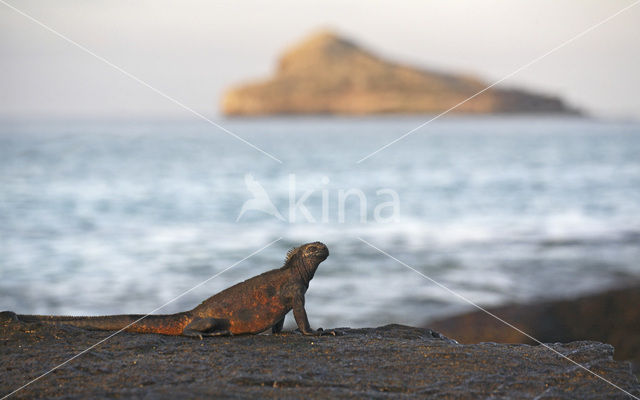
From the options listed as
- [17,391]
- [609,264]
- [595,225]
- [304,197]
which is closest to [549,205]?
[595,225]

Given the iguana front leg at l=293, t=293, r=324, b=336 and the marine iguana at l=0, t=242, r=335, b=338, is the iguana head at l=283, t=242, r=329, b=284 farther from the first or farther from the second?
the iguana front leg at l=293, t=293, r=324, b=336

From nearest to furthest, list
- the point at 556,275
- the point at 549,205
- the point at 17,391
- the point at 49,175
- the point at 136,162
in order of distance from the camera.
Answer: the point at 17,391 < the point at 556,275 < the point at 549,205 < the point at 49,175 < the point at 136,162

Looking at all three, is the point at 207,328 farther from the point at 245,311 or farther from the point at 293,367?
the point at 293,367

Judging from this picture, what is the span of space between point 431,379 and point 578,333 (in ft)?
32.8

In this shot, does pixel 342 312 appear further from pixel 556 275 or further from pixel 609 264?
pixel 609 264

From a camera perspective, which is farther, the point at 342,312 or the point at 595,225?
the point at 595,225

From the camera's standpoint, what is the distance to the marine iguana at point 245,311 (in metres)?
6.48

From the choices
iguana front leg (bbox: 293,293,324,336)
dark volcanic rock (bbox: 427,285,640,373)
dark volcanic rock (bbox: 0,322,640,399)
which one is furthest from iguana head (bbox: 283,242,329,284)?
dark volcanic rock (bbox: 427,285,640,373)

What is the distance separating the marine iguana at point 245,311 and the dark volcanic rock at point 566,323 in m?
8.49

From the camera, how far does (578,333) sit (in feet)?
47.5

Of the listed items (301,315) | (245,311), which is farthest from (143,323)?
(301,315)

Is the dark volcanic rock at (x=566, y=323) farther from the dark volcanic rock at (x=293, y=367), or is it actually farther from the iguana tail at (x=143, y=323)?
the iguana tail at (x=143, y=323)

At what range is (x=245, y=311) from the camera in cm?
648

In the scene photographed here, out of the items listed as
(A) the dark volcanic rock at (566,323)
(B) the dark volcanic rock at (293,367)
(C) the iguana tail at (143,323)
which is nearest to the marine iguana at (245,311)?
(C) the iguana tail at (143,323)
